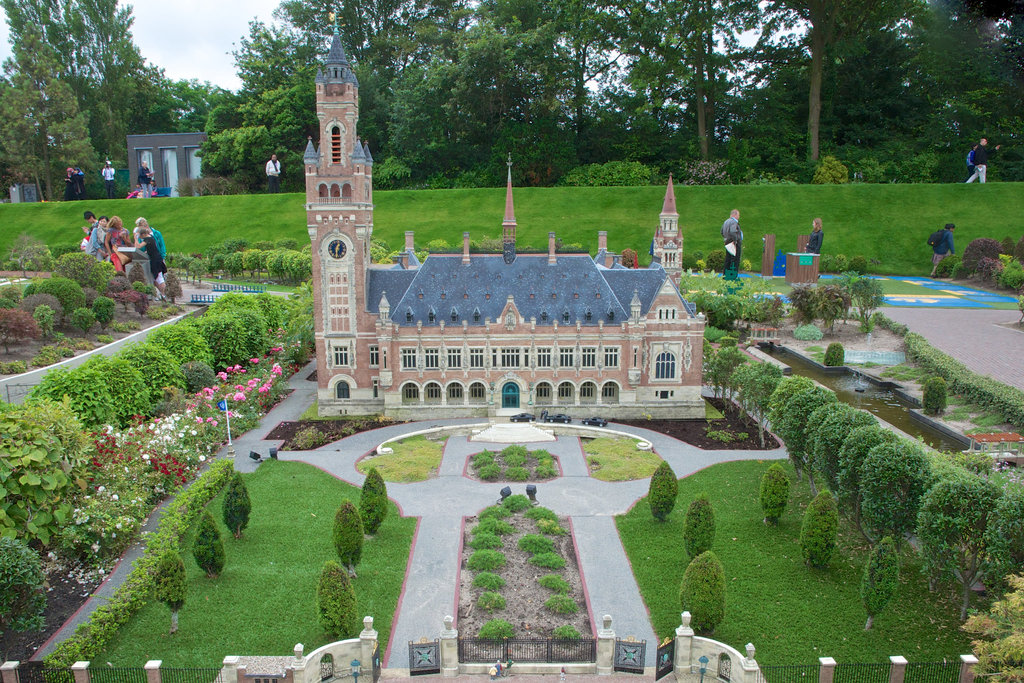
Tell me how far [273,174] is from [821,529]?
96.2 meters

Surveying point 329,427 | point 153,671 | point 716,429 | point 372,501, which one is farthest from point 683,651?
point 329,427

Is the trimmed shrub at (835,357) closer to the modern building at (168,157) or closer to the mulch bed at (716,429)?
the mulch bed at (716,429)

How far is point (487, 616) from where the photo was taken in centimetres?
2795

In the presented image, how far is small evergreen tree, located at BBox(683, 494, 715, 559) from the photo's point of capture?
3053 cm

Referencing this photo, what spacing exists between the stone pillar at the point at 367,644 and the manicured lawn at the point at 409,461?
16.1m

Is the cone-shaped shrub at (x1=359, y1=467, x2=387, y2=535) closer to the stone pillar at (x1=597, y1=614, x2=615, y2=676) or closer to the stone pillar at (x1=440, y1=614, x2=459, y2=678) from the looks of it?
the stone pillar at (x1=440, y1=614, x2=459, y2=678)

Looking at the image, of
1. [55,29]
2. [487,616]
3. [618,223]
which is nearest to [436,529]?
[487,616]

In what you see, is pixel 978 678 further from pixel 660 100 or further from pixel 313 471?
pixel 660 100

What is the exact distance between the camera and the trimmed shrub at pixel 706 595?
2591 centimetres

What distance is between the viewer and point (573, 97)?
348 feet

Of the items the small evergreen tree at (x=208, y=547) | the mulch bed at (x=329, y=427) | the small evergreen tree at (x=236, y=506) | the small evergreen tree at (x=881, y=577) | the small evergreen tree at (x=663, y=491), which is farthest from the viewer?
the mulch bed at (x=329, y=427)

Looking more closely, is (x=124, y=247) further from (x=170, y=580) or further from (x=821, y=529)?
(x=821, y=529)

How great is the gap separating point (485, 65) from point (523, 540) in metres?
79.9

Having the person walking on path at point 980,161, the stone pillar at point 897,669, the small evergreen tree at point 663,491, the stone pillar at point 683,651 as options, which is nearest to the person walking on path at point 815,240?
the person walking on path at point 980,161
